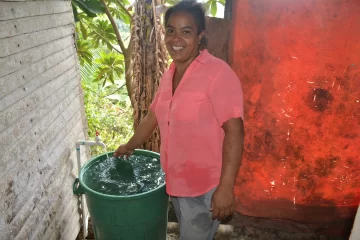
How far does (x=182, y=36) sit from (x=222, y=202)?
1.01 metres

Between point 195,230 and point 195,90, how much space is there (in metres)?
0.99

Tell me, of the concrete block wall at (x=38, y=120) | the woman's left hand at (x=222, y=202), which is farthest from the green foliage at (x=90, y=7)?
the woman's left hand at (x=222, y=202)

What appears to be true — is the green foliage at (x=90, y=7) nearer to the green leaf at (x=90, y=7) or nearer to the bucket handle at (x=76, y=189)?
the green leaf at (x=90, y=7)

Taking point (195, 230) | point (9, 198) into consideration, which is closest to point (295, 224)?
point (195, 230)

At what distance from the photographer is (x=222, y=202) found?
66.8 inches

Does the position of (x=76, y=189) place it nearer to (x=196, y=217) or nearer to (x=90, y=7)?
(x=196, y=217)

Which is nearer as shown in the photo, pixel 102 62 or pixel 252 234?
pixel 252 234

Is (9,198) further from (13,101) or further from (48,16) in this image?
(48,16)

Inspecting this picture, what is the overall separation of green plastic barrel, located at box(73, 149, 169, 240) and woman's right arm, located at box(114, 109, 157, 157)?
39cm

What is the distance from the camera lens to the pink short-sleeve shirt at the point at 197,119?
1.64 meters

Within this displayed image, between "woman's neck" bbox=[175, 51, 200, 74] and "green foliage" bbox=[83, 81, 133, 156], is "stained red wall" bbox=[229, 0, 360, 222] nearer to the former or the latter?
"woman's neck" bbox=[175, 51, 200, 74]

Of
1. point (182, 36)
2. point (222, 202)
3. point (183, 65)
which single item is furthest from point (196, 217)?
point (182, 36)

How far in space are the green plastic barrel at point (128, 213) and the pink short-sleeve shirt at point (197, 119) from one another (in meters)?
0.30

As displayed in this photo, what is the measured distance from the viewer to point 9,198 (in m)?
1.75
